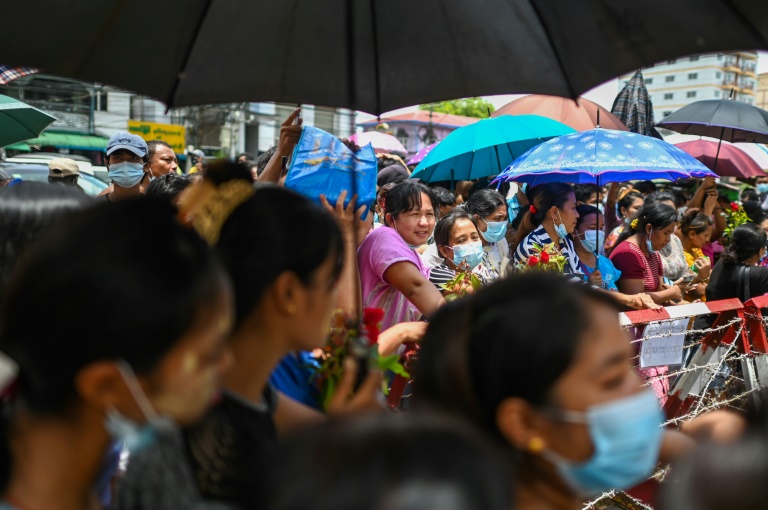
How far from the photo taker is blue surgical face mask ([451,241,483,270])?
4.98 m

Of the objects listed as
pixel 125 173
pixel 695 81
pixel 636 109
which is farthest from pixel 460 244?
pixel 695 81

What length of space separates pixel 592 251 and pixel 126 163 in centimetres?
367

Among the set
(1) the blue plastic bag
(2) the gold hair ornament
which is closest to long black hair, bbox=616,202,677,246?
(1) the blue plastic bag

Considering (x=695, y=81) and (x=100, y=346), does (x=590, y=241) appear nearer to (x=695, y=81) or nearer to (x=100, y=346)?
(x=100, y=346)

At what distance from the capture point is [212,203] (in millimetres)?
1869

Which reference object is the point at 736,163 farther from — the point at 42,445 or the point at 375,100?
the point at 42,445

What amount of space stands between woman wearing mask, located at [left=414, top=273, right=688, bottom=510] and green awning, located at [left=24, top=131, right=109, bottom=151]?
105ft

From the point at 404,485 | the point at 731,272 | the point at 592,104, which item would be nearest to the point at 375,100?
the point at 404,485

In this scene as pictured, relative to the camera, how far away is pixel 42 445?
1.35m

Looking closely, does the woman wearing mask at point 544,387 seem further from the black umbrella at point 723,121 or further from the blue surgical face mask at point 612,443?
the black umbrella at point 723,121

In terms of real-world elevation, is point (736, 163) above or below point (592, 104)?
below

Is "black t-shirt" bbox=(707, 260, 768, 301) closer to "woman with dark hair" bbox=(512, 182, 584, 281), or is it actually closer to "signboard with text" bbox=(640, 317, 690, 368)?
"woman with dark hair" bbox=(512, 182, 584, 281)

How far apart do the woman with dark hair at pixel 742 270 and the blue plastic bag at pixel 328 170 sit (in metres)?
4.42

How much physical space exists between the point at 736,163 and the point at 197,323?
1106 centimetres
